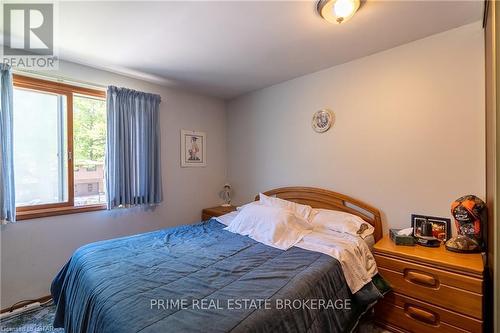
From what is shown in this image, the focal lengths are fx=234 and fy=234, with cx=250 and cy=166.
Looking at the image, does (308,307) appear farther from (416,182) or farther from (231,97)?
(231,97)

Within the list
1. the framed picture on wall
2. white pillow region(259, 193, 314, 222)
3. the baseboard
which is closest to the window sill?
the baseboard

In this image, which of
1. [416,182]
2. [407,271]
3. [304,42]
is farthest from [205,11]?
[407,271]

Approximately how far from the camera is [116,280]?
4.64 ft

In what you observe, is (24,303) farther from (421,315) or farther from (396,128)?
(396,128)

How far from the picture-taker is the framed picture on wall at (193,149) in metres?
3.49

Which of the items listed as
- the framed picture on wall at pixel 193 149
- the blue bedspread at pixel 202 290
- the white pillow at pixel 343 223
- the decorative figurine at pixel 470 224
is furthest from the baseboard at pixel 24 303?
the decorative figurine at pixel 470 224

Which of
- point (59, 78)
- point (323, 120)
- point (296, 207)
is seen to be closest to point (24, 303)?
point (59, 78)

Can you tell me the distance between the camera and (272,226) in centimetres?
221

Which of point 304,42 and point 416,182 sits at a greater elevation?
point 304,42

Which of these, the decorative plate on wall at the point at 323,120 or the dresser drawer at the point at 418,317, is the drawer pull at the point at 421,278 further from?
the decorative plate on wall at the point at 323,120

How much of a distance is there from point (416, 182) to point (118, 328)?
2462mm

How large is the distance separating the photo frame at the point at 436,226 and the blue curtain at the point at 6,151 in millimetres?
3621

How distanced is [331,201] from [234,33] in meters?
1.98

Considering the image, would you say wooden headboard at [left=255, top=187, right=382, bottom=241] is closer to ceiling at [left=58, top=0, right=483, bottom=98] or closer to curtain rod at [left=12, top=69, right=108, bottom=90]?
ceiling at [left=58, top=0, right=483, bottom=98]
